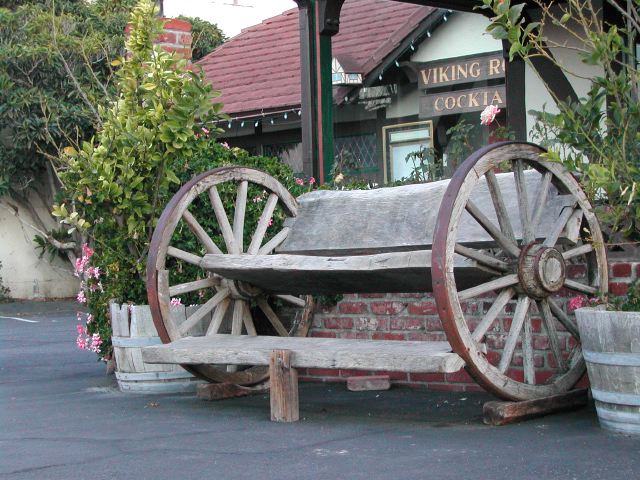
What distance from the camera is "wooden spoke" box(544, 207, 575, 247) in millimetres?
5160

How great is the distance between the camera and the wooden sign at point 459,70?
9.42 m

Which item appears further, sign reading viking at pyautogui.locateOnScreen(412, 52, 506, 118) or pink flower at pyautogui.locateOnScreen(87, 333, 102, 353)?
sign reading viking at pyautogui.locateOnScreen(412, 52, 506, 118)

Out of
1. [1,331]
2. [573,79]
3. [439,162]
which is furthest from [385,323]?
[1,331]

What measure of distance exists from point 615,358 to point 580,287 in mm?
933

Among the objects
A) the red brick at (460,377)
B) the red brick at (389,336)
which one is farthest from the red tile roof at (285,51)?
the red brick at (460,377)

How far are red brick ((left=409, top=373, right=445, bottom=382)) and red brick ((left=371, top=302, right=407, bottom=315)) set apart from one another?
0.39m

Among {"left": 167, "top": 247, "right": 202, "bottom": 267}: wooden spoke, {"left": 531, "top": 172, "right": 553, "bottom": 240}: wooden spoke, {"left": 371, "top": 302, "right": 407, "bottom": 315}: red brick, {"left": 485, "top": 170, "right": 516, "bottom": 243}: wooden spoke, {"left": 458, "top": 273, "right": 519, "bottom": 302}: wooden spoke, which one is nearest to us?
{"left": 458, "top": 273, "right": 519, "bottom": 302}: wooden spoke

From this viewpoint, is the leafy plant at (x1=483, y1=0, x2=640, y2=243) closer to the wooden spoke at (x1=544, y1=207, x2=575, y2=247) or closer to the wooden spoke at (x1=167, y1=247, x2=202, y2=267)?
the wooden spoke at (x1=544, y1=207, x2=575, y2=247)

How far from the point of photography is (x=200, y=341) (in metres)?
5.57

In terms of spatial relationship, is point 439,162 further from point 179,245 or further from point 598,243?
point 598,243

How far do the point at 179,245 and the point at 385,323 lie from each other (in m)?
1.34

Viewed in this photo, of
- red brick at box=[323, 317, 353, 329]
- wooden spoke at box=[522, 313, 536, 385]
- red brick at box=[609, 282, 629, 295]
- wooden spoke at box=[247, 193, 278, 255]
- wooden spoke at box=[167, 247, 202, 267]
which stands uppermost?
wooden spoke at box=[247, 193, 278, 255]

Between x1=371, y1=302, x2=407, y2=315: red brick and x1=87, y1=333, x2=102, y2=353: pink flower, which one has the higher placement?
x1=371, y1=302, x2=407, y2=315: red brick

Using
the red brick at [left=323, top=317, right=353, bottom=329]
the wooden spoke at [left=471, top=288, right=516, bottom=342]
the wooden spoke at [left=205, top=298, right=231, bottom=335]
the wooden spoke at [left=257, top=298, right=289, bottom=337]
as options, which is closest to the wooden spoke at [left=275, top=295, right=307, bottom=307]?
the wooden spoke at [left=257, top=298, right=289, bottom=337]
